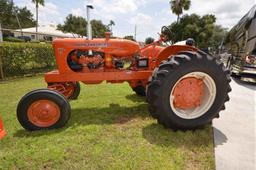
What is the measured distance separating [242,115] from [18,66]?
883cm

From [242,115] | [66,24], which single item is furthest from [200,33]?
[242,115]

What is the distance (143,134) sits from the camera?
2.97 metres

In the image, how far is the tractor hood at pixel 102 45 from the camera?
3.52 metres

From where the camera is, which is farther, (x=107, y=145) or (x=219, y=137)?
(x=219, y=137)

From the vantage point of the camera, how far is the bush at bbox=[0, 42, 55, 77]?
Answer: 28.0 feet

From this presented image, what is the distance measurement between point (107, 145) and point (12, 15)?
43.2 m

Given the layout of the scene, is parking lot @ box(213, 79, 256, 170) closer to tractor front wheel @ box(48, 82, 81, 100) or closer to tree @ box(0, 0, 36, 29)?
tractor front wheel @ box(48, 82, 81, 100)

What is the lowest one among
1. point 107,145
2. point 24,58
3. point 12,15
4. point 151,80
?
point 107,145

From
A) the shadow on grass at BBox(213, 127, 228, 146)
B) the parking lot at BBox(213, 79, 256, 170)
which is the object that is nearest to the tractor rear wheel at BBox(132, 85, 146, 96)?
the parking lot at BBox(213, 79, 256, 170)

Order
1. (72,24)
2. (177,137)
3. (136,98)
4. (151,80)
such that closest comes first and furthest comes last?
A: (177,137)
(151,80)
(136,98)
(72,24)

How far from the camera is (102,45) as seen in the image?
358cm

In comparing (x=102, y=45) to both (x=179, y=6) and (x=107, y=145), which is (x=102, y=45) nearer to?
(x=107, y=145)

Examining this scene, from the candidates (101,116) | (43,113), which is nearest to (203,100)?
(101,116)

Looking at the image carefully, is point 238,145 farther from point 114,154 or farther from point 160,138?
point 114,154
